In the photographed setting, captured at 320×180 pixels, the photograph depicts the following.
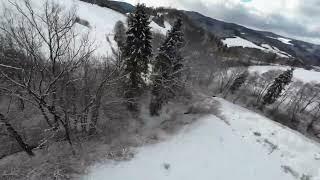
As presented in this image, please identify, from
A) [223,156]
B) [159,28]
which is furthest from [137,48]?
[159,28]

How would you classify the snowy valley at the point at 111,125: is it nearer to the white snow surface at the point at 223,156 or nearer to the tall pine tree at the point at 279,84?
the white snow surface at the point at 223,156

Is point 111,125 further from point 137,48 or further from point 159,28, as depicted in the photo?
point 159,28

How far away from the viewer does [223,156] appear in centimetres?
1466

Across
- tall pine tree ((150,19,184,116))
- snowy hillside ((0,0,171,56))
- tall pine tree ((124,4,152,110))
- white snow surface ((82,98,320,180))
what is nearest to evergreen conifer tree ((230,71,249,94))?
snowy hillside ((0,0,171,56))

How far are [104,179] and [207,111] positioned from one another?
12.4 meters

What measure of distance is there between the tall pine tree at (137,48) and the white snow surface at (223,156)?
5.65 m

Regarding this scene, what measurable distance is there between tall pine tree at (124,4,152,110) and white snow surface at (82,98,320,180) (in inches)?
222

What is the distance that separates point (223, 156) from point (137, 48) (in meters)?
11.6

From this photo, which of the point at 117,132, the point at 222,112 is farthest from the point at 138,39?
the point at 222,112

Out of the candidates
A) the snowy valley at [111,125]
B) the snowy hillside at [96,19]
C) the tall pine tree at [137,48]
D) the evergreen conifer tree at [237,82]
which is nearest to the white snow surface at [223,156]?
the snowy valley at [111,125]

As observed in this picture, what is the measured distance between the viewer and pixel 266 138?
1644 centimetres

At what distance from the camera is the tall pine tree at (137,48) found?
1856 cm

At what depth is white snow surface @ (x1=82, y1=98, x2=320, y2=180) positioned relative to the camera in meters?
12.7

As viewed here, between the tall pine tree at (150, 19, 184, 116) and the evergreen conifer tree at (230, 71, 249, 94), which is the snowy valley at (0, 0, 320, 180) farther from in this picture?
the evergreen conifer tree at (230, 71, 249, 94)
